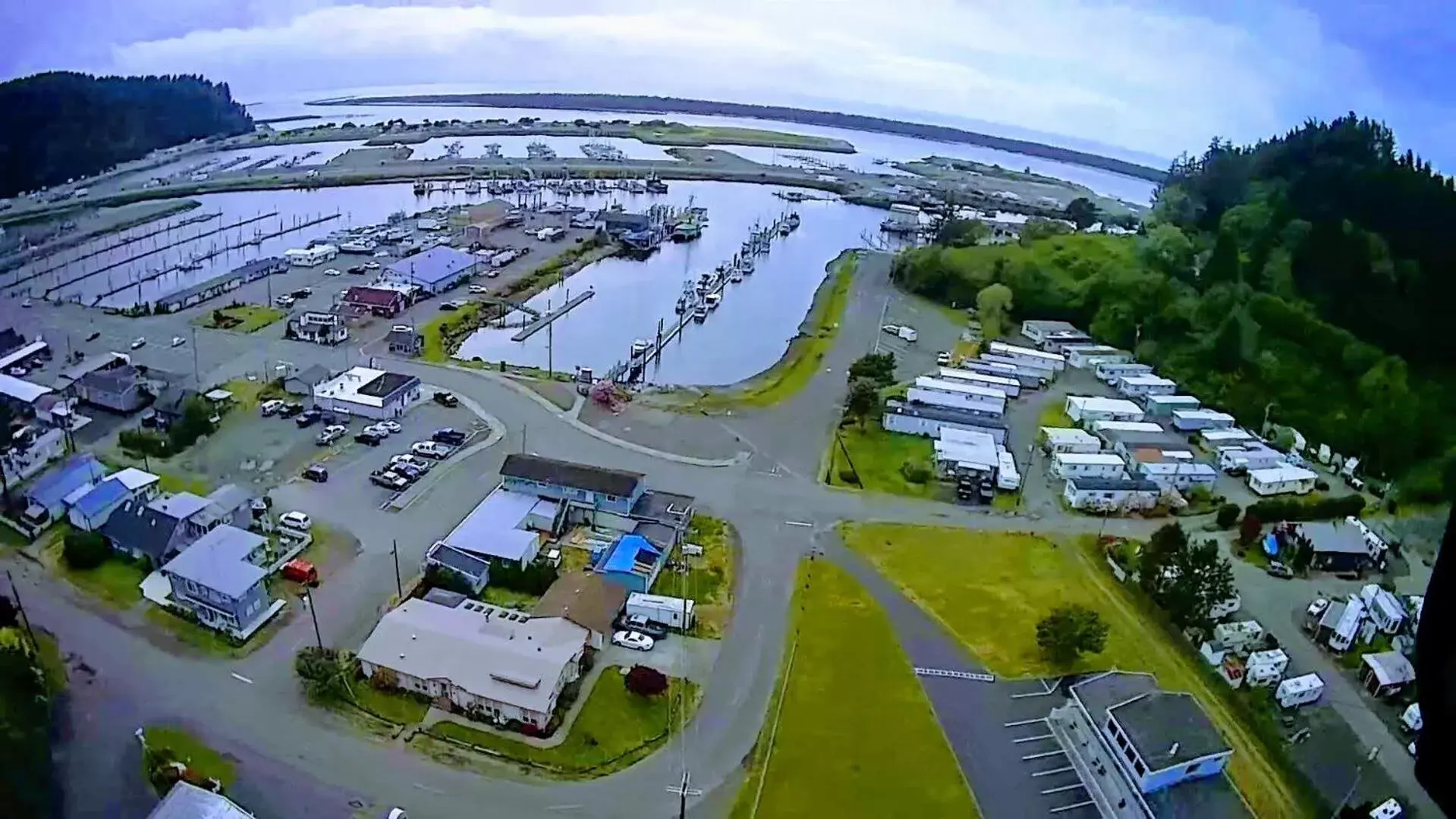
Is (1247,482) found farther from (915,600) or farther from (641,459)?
(641,459)

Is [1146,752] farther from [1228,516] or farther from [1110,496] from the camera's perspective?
[1228,516]

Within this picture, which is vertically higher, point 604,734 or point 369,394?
point 369,394

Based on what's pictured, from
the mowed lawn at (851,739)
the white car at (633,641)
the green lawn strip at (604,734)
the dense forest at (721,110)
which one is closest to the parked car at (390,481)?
the white car at (633,641)

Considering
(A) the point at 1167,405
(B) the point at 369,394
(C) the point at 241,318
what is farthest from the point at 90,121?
(A) the point at 1167,405

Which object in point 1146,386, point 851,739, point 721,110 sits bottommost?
point 851,739

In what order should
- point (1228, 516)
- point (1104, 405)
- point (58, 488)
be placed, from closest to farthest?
point (58, 488), point (1228, 516), point (1104, 405)

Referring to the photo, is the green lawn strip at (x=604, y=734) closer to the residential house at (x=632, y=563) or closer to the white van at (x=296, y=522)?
the residential house at (x=632, y=563)

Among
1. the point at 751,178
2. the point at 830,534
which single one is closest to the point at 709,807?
the point at 830,534
